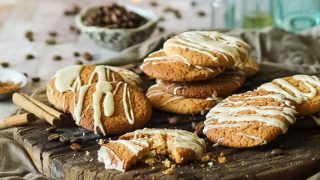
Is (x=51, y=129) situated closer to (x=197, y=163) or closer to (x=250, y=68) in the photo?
(x=197, y=163)

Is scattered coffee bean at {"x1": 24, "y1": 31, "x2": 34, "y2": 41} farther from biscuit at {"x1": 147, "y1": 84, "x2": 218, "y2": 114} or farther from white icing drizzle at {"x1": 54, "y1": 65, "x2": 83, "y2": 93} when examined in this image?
biscuit at {"x1": 147, "y1": 84, "x2": 218, "y2": 114}

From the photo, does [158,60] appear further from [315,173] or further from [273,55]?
[273,55]

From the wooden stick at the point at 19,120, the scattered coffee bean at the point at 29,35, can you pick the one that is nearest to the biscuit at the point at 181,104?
the wooden stick at the point at 19,120

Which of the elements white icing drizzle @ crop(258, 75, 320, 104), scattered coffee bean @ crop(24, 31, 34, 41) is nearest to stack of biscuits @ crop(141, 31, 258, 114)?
white icing drizzle @ crop(258, 75, 320, 104)

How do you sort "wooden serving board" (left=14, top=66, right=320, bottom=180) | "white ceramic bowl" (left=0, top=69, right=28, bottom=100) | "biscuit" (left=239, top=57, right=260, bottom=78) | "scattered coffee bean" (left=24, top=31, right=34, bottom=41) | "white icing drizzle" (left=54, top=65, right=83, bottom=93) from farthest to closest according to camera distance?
1. "scattered coffee bean" (left=24, top=31, right=34, bottom=41)
2. "white ceramic bowl" (left=0, top=69, right=28, bottom=100)
3. "biscuit" (left=239, top=57, right=260, bottom=78)
4. "white icing drizzle" (left=54, top=65, right=83, bottom=93)
5. "wooden serving board" (left=14, top=66, right=320, bottom=180)

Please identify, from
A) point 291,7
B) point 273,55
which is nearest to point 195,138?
point 273,55

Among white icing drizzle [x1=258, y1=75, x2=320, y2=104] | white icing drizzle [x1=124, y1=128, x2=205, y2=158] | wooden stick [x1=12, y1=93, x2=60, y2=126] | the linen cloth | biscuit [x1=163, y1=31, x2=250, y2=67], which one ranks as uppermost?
biscuit [x1=163, y1=31, x2=250, y2=67]

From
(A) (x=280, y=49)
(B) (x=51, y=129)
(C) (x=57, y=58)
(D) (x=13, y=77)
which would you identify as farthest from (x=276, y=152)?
(C) (x=57, y=58)
